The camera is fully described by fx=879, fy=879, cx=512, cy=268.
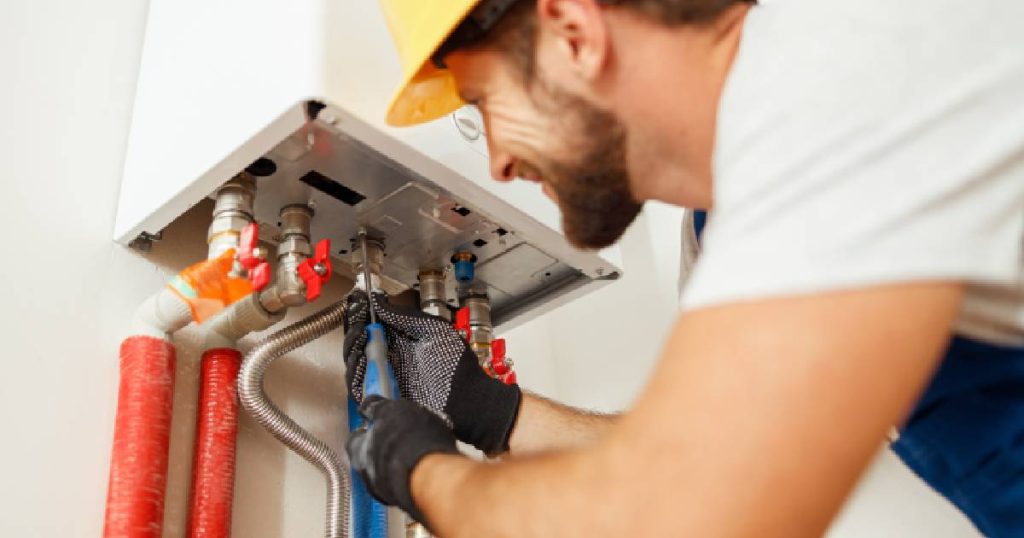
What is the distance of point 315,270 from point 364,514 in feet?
0.92

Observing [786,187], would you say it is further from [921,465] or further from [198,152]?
[198,152]

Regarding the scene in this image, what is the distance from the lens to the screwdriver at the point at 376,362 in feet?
2.77

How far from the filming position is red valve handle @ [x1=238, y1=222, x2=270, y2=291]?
0.82 m

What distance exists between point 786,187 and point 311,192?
58cm

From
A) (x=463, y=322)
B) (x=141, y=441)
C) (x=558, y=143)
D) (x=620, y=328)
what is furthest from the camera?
(x=620, y=328)

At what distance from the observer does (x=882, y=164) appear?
1.53 feet

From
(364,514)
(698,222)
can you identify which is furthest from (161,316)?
(698,222)

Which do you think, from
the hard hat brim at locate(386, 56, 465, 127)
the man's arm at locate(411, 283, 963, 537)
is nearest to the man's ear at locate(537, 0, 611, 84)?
the hard hat brim at locate(386, 56, 465, 127)

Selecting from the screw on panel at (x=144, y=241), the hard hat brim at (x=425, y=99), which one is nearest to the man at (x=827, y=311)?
the hard hat brim at (x=425, y=99)

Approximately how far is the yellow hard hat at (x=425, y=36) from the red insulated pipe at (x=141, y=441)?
1.09 ft

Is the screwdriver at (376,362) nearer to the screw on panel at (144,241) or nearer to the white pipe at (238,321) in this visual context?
the white pipe at (238,321)

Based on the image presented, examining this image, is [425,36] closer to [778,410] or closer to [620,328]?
[778,410]

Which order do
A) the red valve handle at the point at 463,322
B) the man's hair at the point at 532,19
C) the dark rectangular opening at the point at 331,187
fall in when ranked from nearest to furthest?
the man's hair at the point at 532,19, the dark rectangular opening at the point at 331,187, the red valve handle at the point at 463,322

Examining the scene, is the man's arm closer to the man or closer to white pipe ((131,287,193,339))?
the man
